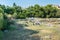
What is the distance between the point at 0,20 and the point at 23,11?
1203cm

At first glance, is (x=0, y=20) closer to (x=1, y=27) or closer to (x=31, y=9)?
(x=1, y=27)

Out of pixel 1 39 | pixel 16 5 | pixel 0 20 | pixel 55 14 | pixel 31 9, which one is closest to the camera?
pixel 1 39

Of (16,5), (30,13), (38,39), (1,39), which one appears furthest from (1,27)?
(16,5)

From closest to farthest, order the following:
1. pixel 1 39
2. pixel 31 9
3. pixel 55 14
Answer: pixel 1 39 → pixel 55 14 → pixel 31 9

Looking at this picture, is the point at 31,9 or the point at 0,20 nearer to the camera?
the point at 0,20

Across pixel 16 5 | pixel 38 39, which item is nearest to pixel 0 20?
pixel 38 39

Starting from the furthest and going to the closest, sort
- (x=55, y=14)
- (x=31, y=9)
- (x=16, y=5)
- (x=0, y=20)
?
1. (x=16, y=5)
2. (x=31, y=9)
3. (x=55, y=14)
4. (x=0, y=20)

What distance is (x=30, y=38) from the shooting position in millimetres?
8914

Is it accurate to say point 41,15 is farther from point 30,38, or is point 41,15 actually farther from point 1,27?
point 30,38

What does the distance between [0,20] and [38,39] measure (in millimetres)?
2738

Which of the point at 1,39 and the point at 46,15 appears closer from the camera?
the point at 1,39

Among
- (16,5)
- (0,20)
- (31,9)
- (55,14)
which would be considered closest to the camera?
(0,20)

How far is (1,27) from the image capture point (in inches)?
422

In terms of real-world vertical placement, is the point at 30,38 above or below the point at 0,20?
below
